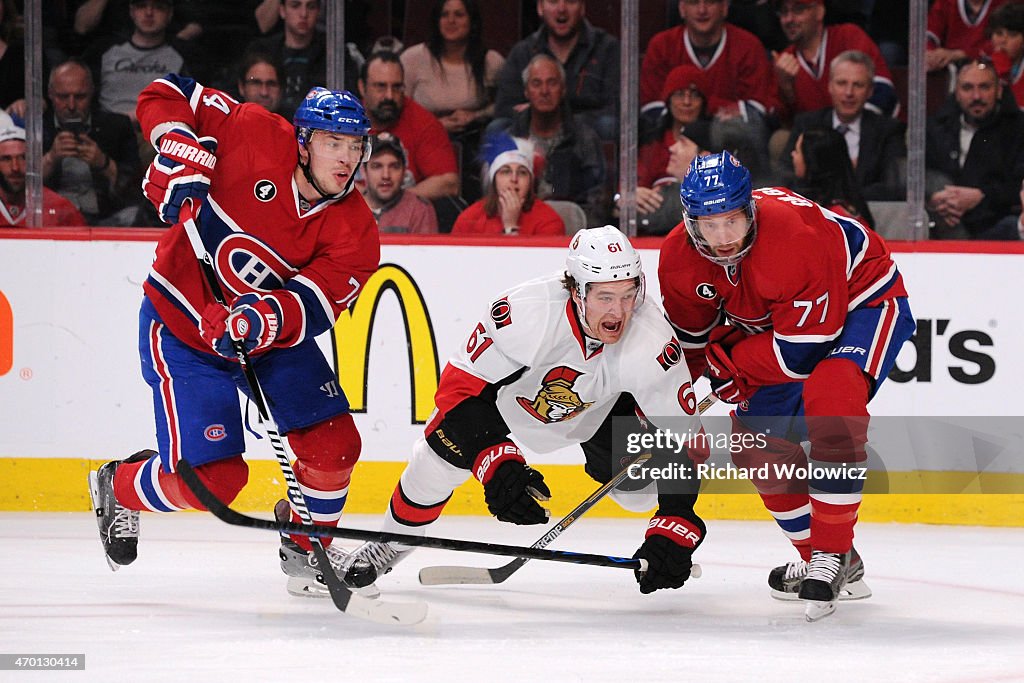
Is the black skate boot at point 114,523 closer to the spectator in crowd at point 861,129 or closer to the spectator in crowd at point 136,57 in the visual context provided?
the spectator in crowd at point 136,57

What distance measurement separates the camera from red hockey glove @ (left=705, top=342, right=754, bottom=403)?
3527 millimetres

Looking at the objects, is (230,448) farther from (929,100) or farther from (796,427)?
(929,100)

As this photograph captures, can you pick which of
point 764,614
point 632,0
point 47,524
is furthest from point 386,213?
point 764,614

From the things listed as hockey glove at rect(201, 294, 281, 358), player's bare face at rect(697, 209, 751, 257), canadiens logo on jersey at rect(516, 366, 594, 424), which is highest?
player's bare face at rect(697, 209, 751, 257)

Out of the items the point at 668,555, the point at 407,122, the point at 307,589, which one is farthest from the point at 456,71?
the point at 668,555

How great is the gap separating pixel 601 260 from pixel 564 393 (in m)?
0.40

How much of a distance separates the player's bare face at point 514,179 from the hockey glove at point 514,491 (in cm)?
220

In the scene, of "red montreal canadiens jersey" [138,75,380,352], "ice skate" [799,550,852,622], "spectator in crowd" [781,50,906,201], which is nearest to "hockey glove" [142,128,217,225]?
"red montreal canadiens jersey" [138,75,380,352]

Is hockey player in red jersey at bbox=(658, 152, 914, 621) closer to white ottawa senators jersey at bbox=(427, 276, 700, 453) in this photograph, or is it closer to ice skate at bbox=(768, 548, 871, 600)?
ice skate at bbox=(768, 548, 871, 600)

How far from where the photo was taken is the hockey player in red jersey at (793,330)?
10.5ft

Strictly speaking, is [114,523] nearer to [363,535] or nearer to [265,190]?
[363,535]

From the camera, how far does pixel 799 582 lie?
3506mm

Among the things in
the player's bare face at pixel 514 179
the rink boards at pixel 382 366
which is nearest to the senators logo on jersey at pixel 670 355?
the rink boards at pixel 382 366

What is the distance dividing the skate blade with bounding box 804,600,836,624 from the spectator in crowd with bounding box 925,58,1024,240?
7.06 ft
